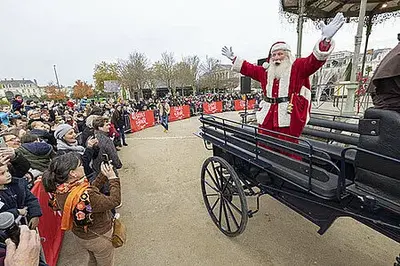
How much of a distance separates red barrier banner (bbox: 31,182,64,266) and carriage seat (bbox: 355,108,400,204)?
297 centimetres

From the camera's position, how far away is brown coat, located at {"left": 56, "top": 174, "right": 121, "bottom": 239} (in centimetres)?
161

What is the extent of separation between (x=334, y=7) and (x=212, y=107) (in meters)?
11.0

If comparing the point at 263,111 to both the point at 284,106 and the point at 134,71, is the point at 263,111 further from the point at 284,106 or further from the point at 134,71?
the point at 134,71

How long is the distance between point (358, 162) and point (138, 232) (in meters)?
2.73

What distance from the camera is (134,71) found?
86.8 feet

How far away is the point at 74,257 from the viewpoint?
8.68 feet

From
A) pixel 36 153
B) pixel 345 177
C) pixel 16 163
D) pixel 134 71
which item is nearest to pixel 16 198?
pixel 16 163

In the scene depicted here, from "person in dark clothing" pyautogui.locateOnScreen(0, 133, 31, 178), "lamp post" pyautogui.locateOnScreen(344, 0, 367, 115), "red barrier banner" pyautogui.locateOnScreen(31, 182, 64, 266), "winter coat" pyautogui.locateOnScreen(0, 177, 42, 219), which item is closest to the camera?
"winter coat" pyautogui.locateOnScreen(0, 177, 42, 219)

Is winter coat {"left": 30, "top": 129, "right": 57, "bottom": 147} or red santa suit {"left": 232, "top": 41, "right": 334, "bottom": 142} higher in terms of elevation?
red santa suit {"left": 232, "top": 41, "right": 334, "bottom": 142}

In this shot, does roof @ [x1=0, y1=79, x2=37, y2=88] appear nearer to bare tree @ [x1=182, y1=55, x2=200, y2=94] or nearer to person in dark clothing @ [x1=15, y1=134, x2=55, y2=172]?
bare tree @ [x1=182, y1=55, x2=200, y2=94]

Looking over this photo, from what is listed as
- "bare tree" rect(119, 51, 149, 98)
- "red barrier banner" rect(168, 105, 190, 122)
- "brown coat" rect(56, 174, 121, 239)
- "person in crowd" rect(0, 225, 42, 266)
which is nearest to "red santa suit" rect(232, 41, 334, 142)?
"brown coat" rect(56, 174, 121, 239)

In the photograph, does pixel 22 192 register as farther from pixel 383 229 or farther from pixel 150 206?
pixel 383 229

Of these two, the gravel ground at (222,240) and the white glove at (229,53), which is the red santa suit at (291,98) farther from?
the gravel ground at (222,240)

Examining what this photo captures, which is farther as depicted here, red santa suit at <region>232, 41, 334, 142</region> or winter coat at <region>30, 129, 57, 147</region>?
winter coat at <region>30, 129, 57, 147</region>
